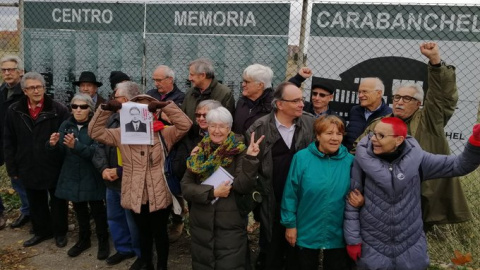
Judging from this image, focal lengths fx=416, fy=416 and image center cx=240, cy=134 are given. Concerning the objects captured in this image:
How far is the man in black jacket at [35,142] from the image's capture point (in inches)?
165

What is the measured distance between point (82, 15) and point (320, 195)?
409 centimetres

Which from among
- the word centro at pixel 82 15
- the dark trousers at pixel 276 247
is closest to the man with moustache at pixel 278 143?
the dark trousers at pixel 276 247

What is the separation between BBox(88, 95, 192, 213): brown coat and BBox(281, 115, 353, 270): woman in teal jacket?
3.36ft

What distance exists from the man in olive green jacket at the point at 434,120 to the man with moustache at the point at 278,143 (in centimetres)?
57

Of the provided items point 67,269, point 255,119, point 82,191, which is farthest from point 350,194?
point 67,269

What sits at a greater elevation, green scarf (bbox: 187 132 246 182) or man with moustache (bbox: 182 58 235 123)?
man with moustache (bbox: 182 58 235 123)

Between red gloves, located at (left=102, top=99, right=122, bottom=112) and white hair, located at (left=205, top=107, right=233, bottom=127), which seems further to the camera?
red gloves, located at (left=102, top=99, right=122, bottom=112)

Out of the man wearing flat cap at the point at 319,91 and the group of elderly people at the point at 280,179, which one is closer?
the group of elderly people at the point at 280,179

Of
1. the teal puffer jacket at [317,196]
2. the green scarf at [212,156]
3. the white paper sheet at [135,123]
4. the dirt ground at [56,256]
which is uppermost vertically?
the white paper sheet at [135,123]

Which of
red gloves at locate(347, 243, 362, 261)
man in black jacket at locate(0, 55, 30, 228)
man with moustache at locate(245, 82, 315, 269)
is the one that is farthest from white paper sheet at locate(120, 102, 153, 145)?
man in black jacket at locate(0, 55, 30, 228)

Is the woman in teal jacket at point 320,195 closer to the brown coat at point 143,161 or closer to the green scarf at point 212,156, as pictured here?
the green scarf at point 212,156

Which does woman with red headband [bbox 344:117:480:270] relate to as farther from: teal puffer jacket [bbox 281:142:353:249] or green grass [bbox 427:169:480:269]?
green grass [bbox 427:169:480:269]

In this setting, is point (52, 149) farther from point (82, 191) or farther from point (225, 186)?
point (225, 186)

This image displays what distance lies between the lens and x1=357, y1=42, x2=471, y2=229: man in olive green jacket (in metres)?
2.95
